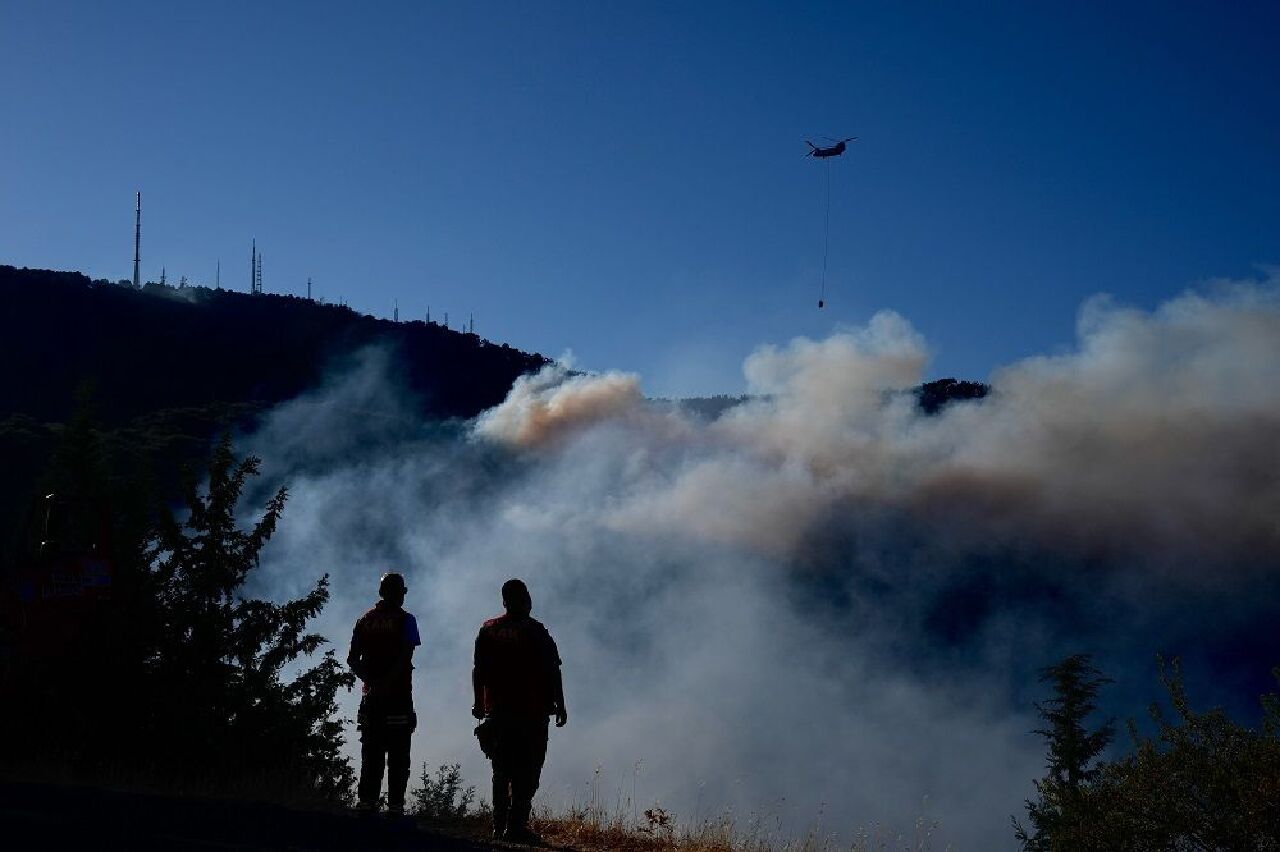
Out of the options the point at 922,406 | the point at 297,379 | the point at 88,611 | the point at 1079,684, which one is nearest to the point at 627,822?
the point at 88,611

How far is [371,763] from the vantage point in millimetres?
11203

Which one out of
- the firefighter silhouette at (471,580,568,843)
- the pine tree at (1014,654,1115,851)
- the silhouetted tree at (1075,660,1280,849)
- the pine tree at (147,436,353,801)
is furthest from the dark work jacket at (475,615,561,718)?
the pine tree at (1014,654,1115,851)

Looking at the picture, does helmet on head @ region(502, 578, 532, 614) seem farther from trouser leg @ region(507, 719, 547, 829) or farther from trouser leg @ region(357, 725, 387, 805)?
trouser leg @ region(357, 725, 387, 805)

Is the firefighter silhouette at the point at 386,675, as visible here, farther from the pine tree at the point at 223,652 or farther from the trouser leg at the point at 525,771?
the pine tree at the point at 223,652

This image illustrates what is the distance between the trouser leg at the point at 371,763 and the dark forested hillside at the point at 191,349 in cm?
12680

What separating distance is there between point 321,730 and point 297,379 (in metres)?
148

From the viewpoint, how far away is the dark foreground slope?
28.9 ft

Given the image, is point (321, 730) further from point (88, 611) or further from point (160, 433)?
point (160, 433)

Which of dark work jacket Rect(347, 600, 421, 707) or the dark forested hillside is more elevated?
the dark forested hillside

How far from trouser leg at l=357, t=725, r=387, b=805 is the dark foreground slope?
27 centimetres

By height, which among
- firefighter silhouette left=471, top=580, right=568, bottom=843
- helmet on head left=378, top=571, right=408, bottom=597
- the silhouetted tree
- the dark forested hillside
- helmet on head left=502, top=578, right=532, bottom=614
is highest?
the dark forested hillside

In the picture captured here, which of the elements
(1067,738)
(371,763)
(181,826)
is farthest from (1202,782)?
(1067,738)

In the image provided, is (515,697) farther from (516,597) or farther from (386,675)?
(386,675)

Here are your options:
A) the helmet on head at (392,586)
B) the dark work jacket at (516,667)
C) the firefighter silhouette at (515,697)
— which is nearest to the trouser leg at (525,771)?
the firefighter silhouette at (515,697)
